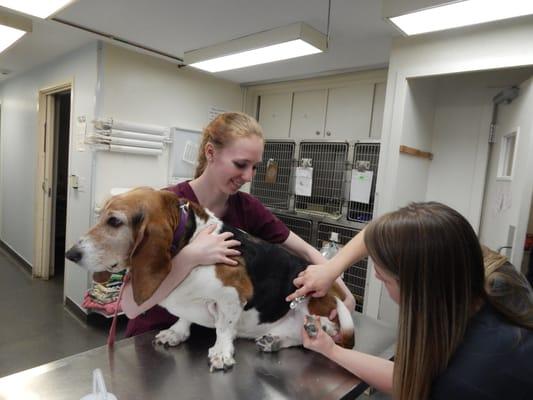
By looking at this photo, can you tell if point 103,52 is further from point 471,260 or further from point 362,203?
point 471,260

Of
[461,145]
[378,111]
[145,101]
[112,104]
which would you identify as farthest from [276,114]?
[461,145]

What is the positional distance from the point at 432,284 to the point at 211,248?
0.59 meters

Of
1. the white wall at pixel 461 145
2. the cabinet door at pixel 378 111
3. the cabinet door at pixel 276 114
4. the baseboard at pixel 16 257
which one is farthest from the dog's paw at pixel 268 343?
the baseboard at pixel 16 257

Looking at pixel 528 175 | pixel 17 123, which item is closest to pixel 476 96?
pixel 528 175

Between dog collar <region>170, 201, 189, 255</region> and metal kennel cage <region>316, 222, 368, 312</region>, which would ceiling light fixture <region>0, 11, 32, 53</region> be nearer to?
dog collar <region>170, 201, 189, 255</region>

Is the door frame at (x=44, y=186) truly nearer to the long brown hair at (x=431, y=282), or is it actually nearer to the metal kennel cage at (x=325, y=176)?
the metal kennel cage at (x=325, y=176)

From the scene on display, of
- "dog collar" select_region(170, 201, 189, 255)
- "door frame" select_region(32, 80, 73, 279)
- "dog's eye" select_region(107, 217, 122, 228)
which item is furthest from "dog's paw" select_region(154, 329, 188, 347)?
"door frame" select_region(32, 80, 73, 279)

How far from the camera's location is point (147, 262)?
0.91 meters

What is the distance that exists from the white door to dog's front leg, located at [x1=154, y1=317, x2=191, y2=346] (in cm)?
200

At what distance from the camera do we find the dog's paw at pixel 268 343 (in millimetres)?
1154

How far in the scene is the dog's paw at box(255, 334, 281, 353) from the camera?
1.15 meters

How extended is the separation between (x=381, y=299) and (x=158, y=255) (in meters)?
2.21

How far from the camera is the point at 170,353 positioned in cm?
114

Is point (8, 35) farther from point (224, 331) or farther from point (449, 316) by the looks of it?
point (449, 316)
